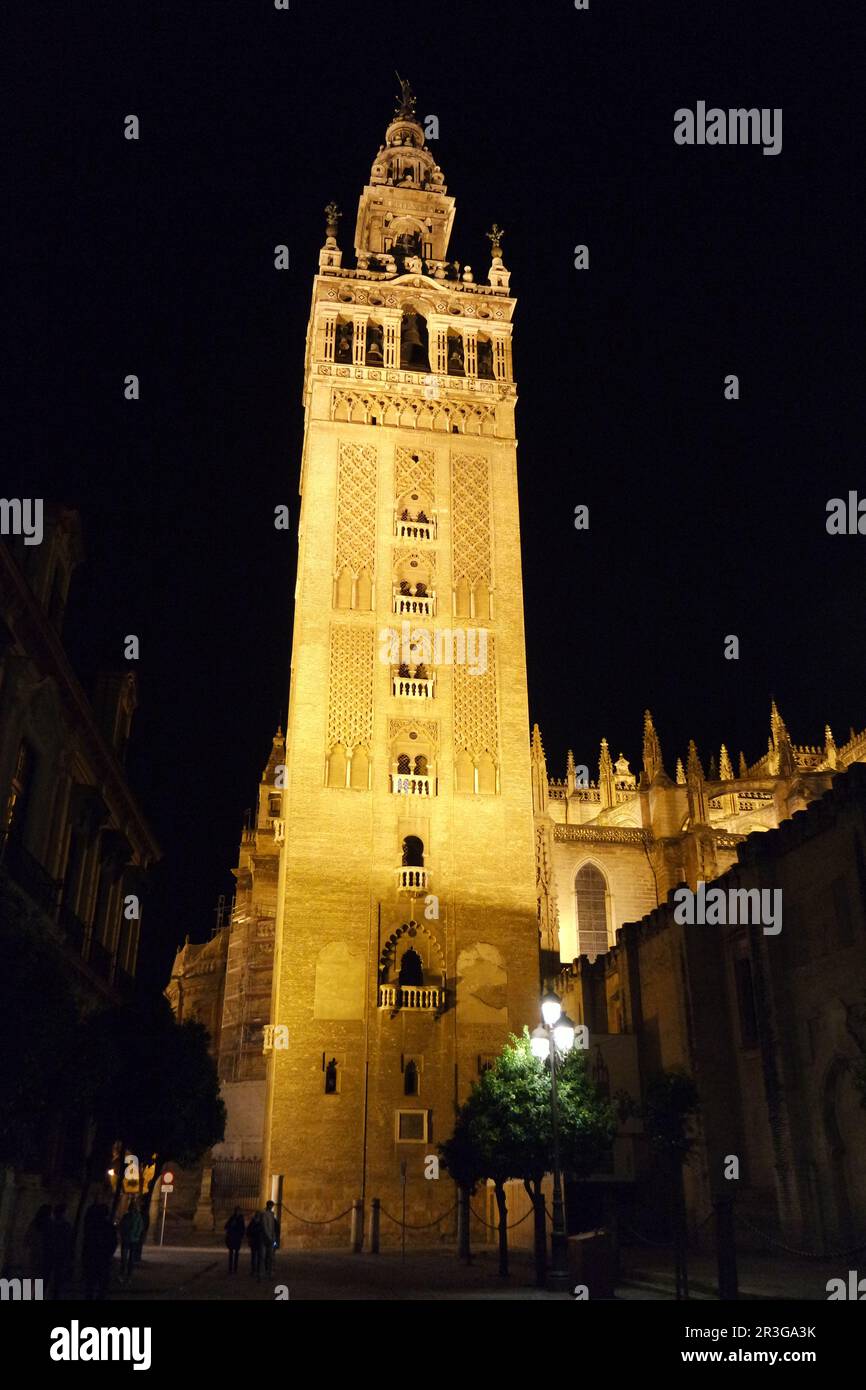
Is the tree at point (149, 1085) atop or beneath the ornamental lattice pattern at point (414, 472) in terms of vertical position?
beneath

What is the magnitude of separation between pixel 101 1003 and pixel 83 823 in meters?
4.45

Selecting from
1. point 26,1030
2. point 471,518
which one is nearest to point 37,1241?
point 26,1030

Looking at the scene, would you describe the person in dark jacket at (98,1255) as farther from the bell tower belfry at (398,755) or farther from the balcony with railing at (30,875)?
the bell tower belfry at (398,755)

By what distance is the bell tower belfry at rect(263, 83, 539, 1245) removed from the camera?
30.9 m

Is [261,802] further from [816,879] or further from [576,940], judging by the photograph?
[816,879]

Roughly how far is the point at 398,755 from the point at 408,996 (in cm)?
808

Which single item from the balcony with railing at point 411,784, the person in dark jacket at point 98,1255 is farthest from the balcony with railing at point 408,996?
the person in dark jacket at point 98,1255

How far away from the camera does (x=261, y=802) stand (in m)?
53.2

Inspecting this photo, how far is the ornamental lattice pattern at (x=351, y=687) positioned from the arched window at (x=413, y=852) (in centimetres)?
358

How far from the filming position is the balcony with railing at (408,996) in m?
31.8

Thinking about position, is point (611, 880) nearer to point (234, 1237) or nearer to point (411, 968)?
point (411, 968)

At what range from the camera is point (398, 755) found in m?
35.7

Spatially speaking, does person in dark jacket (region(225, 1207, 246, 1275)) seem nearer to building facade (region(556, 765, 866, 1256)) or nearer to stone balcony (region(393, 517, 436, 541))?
building facade (region(556, 765, 866, 1256))
